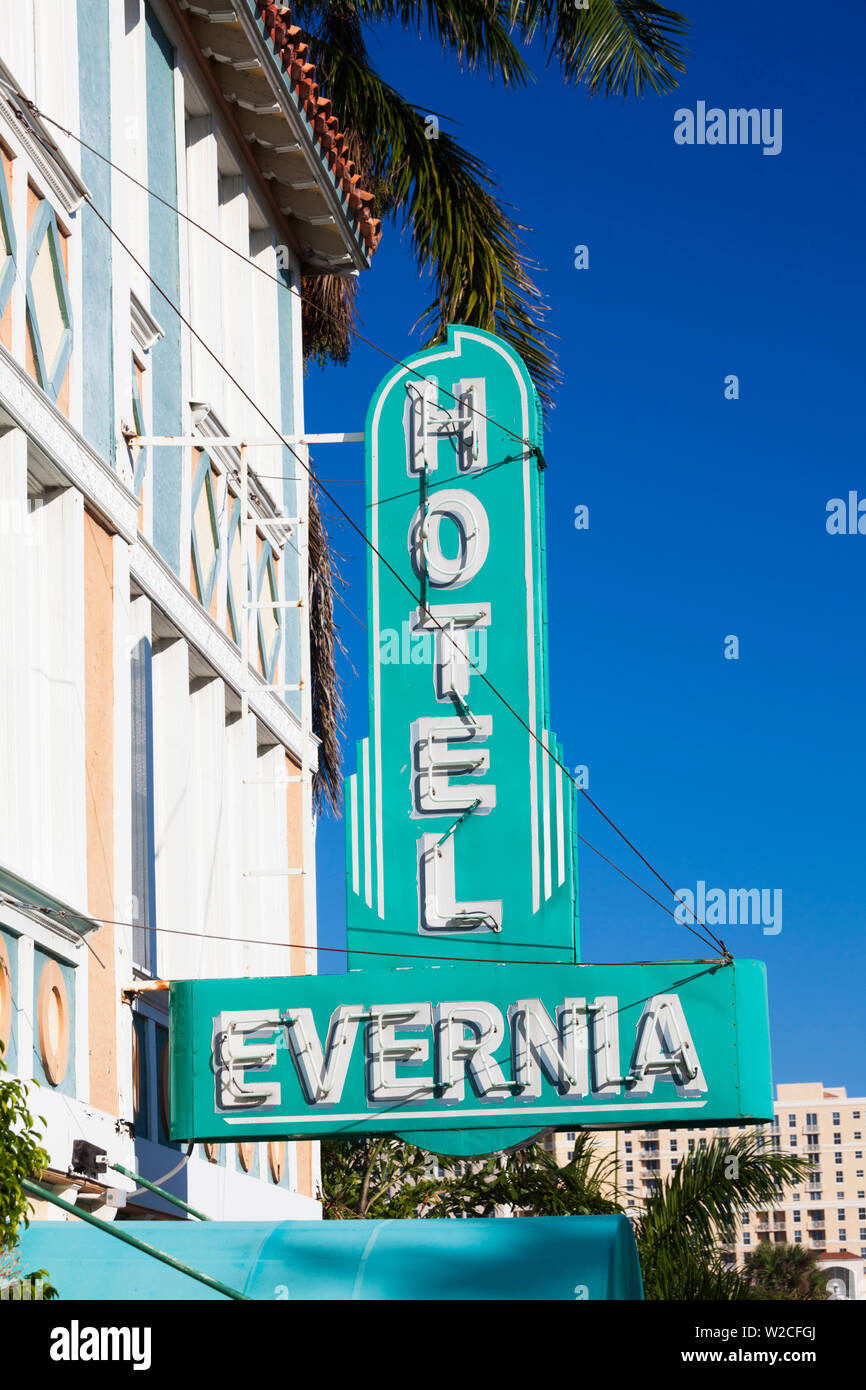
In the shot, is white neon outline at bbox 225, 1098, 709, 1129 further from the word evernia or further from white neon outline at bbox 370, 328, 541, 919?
white neon outline at bbox 370, 328, 541, 919

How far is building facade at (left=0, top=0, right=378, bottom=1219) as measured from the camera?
1007 cm

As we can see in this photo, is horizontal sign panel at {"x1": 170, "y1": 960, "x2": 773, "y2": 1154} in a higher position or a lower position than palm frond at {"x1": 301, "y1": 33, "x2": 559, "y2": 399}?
lower

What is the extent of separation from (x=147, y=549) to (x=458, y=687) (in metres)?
2.23

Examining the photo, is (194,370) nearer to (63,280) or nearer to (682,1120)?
(63,280)

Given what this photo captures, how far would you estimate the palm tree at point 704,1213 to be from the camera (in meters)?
17.4

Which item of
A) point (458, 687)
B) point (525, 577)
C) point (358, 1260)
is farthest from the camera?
point (525, 577)

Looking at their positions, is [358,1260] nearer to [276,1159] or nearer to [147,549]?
[147,549]

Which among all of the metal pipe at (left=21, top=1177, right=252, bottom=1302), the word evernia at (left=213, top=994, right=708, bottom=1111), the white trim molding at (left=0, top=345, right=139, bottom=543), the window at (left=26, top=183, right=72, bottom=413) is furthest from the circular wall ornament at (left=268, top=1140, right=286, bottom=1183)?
A: the window at (left=26, top=183, right=72, bottom=413)

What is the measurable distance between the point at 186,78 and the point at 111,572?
5039 mm

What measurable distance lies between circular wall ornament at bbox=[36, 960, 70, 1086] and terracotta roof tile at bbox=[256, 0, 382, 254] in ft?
26.1

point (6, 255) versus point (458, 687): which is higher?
point (6, 255)

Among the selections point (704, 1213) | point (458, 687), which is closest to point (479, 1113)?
point (458, 687)

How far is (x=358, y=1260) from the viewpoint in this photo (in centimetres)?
880

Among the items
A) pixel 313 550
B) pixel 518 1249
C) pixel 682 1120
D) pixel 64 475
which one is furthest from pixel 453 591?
pixel 313 550
